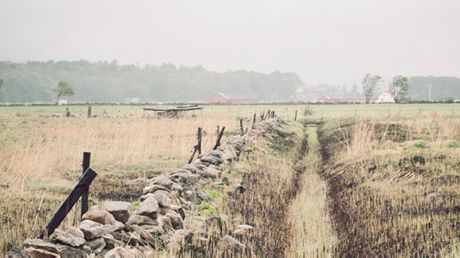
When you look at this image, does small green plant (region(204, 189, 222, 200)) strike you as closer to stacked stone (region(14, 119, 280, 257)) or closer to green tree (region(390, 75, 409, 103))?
stacked stone (region(14, 119, 280, 257))

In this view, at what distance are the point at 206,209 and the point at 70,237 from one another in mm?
3515

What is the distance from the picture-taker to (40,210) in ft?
28.2

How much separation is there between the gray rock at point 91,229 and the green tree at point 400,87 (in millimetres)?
104440

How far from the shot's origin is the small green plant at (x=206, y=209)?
8578 millimetres

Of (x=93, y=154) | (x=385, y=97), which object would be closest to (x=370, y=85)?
(x=385, y=97)

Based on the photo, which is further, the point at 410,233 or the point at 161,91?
the point at 161,91

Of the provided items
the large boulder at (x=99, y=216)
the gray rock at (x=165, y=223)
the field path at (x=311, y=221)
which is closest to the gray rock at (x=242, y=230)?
the field path at (x=311, y=221)

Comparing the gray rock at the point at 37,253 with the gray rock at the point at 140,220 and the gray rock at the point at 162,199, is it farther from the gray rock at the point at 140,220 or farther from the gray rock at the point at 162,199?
the gray rock at the point at 162,199

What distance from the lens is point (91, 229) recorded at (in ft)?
19.1

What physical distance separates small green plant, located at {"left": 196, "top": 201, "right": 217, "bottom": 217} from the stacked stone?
0.15m

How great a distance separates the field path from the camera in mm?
7992

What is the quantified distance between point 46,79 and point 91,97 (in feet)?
57.6

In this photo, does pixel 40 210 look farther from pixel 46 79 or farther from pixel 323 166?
pixel 46 79

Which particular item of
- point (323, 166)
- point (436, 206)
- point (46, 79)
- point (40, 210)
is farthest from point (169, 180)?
point (46, 79)
